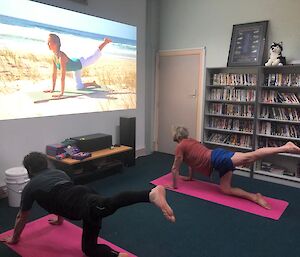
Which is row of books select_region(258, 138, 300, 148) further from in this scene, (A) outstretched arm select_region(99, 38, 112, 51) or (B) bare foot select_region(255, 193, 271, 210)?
(A) outstretched arm select_region(99, 38, 112, 51)

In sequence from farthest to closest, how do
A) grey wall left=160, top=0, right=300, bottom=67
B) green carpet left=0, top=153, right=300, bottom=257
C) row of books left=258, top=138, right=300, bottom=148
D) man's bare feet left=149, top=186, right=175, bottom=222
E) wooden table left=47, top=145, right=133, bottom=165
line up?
row of books left=258, top=138, right=300, bottom=148, grey wall left=160, top=0, right=300, bottom=67, wooden table left=47, top=145, right=133, bottom=165, green carpet left=0, top=153, right=300, bottom=257, man's bare feet left=149, top=186, right=175, bottom=222

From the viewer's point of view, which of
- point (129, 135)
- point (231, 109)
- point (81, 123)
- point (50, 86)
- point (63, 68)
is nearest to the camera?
point (50, 86)

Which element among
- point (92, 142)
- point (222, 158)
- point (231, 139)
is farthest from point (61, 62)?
point (231, 139)

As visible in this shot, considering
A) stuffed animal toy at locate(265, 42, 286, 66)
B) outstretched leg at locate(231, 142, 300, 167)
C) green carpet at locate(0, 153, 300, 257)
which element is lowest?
green carpet at locate(0, 153, 300, 257)

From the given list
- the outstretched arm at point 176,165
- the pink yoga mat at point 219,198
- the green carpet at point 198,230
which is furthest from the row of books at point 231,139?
the outstretched arm at point 176,165

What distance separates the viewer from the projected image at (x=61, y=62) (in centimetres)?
329

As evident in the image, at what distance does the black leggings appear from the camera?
1.80 m

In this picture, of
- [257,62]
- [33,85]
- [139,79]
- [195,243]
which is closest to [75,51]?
[33,85]

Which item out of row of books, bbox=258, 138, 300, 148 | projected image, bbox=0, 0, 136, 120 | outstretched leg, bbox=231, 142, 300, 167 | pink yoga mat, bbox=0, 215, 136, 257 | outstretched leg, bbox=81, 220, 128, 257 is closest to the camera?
outstretched leg, bbox=81, 220, 128, 257

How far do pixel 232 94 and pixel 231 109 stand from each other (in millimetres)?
235

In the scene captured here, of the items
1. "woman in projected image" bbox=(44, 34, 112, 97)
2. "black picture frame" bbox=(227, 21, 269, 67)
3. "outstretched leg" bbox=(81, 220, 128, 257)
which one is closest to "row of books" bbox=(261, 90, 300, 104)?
"black picture frame" bbox=(227, 21, 269, 67)

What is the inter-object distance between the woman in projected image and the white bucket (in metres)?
1.16

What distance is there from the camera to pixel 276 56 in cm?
398

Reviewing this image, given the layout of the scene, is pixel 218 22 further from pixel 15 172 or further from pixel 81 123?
pixel 15 172
